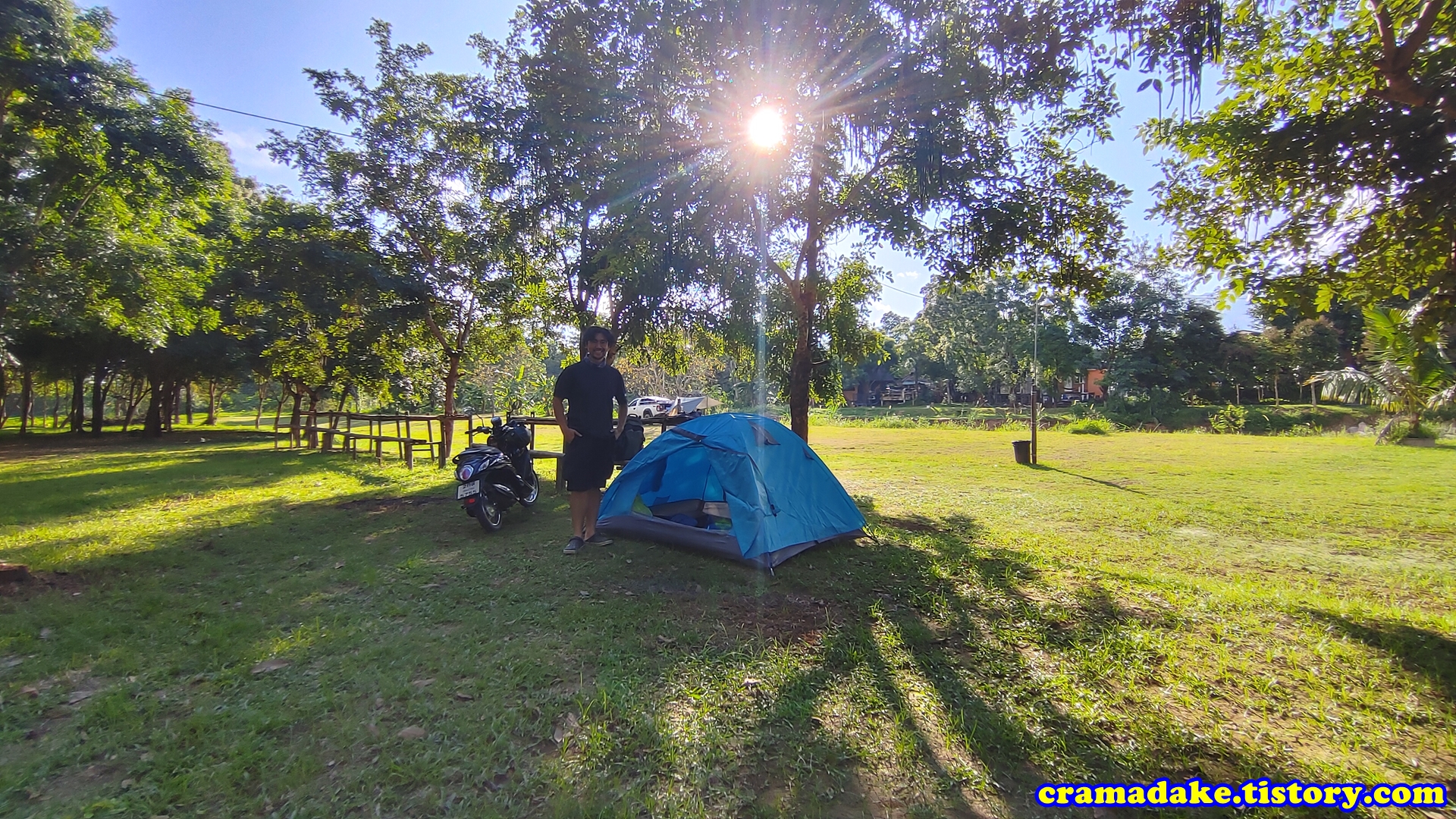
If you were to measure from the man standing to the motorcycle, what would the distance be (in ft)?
4.33

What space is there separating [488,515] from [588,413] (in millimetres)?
1949

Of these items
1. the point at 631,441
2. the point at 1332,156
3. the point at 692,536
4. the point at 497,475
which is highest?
the point at 1332,156

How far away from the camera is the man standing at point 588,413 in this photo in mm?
5035

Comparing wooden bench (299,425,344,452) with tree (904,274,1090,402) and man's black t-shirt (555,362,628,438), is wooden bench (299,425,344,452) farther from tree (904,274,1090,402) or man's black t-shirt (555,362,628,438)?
tree (904,274,1090,402)

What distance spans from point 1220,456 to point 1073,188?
11.1 m

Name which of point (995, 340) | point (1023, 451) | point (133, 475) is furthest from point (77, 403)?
point (995, 340)

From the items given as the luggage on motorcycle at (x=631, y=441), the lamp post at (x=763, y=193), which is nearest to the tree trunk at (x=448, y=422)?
the luggage on motorcycle at (x=631, y=441)

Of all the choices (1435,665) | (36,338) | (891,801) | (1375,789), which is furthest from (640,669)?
(36,338)

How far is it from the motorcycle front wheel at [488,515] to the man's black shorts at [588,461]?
1.32m

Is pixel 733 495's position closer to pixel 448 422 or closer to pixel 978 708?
pixel 978 708

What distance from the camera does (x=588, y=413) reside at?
5.03 m

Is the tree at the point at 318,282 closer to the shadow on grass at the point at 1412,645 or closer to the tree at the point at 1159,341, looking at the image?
the shadow on grass at the point at 1412,645

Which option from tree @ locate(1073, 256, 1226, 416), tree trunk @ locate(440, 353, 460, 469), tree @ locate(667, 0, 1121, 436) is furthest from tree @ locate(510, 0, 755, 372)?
tree @ locate(1073, 256, 1226, 416)

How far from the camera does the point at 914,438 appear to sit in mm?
21953
